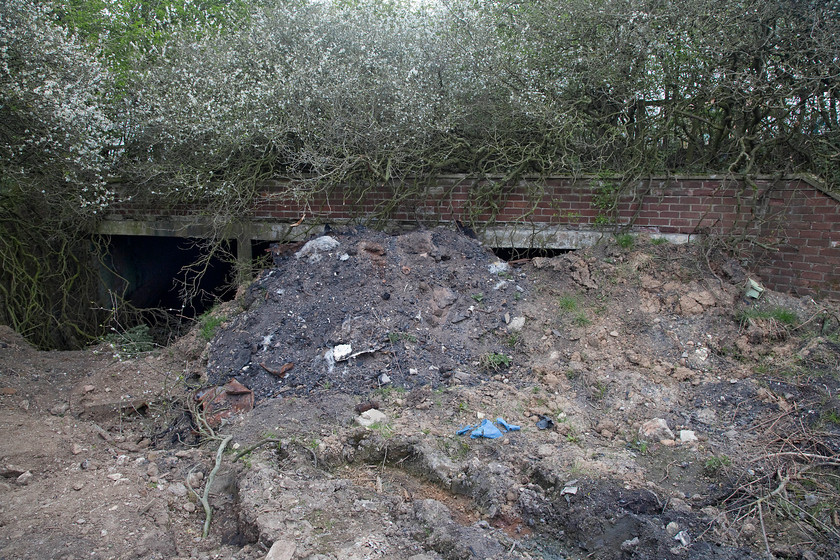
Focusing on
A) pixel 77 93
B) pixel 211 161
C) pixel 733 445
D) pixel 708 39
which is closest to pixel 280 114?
pixel 211 161

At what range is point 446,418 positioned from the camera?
4.65 metres

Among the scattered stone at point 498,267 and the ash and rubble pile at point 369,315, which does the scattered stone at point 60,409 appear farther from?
the scattered stone at point 498,267

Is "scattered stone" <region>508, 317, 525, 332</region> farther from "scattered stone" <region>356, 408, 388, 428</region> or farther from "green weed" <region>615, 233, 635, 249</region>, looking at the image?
"scattered stone" <region>356, 408, 388, 428</region>

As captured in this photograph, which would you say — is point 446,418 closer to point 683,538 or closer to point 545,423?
point 545,423

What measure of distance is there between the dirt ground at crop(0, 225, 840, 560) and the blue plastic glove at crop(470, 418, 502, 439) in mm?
67

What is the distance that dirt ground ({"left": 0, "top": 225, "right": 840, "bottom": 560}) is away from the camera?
340cm

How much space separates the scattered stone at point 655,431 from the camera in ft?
14.1

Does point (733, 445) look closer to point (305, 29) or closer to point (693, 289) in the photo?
point (693, 289)

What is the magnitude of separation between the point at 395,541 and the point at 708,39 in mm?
6018

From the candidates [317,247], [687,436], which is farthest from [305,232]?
[687,436]

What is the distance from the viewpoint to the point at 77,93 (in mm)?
6770

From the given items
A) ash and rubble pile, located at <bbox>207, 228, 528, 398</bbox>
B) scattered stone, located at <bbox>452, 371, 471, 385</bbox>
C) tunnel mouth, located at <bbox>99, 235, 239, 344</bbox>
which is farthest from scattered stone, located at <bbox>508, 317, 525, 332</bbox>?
tunnel mouth, located at <bbox>99, 235, 239, 344</bbox>

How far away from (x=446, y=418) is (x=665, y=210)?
12.6 feet

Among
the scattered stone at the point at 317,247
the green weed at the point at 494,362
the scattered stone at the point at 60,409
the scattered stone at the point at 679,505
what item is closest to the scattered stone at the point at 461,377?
the green weed at the point at 494,362
